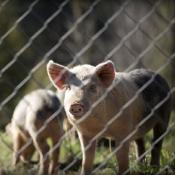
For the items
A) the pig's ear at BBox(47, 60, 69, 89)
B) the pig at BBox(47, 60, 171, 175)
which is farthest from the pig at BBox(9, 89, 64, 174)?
the pig's ear at BBox(47, 60, 69, 89)

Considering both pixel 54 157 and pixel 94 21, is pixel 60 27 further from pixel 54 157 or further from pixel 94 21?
pixel 54 157

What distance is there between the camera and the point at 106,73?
594 cm

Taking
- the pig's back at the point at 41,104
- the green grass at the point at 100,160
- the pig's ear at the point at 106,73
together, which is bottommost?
the green grass at the point at 100,160

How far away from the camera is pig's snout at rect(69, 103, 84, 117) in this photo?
5570mm

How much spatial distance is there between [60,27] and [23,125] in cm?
324

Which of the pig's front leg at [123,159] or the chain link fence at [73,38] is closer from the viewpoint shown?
the pig's front leg at [123,159]

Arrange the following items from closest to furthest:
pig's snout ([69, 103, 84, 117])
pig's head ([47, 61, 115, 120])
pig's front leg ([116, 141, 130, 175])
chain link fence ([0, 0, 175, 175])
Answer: pig's snout ([69, 103, 84, 117]) → pig's head ([47, 61, 115, 120]) → pig's front leg ([116, 141, 130, 175]) → chain link fence ([0, 0, 175, 175])

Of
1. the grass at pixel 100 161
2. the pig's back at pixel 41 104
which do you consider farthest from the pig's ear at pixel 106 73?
the pig's back at pixel 41 104

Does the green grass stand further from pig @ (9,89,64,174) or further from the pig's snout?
the pig's snout

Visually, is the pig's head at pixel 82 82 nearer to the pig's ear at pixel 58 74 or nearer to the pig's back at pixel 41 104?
the pig's ear at pixel 58 74

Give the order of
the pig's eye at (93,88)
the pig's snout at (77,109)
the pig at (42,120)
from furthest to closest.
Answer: the pig at (42,120) < the pig's eye at (93,88) < the pig's snout at (77,109)

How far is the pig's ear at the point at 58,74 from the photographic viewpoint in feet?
19.1

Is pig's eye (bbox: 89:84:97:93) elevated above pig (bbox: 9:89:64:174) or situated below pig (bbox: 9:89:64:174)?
above

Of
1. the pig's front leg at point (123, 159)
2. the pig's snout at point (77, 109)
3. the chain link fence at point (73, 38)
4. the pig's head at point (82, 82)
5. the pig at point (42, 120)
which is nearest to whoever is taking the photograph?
the pig's snout at point (77, 109)
